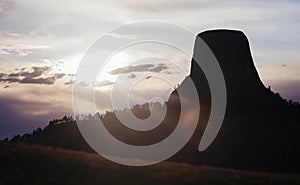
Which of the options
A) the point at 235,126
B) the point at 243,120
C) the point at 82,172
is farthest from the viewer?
the point at 243,120

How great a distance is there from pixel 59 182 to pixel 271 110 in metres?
67.4

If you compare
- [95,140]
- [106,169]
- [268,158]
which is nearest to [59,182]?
[106,169]

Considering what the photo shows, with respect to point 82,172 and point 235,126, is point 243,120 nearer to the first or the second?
point 235,126

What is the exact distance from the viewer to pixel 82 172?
114 ft

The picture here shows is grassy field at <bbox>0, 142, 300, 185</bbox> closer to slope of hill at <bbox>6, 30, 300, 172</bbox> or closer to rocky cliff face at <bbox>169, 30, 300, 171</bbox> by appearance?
slope of hill at <bbox>6, 30, 300, 172</bbox>

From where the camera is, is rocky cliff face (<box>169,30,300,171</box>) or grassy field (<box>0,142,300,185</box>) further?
rocky cliff face (<box>169,30,300,171</box>)

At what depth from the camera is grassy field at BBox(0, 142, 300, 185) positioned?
32.1 metres

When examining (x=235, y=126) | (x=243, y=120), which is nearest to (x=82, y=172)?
(x=235, y=126)

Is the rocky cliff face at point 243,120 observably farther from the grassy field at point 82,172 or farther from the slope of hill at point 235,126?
the grassy field at point 82,172

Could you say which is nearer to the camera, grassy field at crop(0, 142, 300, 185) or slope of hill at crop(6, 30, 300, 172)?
grassy field at crop(0, 142, 300, 185)

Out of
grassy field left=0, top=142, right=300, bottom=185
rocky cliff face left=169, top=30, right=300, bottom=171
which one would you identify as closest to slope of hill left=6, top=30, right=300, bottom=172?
rocky cliff face left=169, top=30, right=300, bottom=171

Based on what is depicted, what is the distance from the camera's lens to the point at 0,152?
1438 inches

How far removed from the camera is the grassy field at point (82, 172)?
32.1 metres

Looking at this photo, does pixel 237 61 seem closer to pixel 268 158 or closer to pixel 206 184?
pixel 268 158
